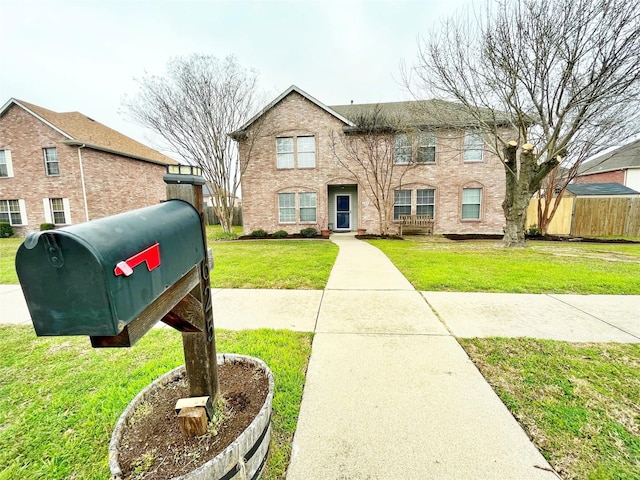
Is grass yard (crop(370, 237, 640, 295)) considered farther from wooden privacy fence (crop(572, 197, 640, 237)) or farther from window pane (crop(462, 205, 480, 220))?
wooden privacy fence (crop(572, 197, 640, 237))

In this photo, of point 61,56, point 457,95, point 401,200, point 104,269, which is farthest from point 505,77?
point 61,56

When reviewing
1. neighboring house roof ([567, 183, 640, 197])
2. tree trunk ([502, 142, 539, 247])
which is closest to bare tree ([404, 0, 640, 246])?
tree trunk ([502, 142, 539, 247])

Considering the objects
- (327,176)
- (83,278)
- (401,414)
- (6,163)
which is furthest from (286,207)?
(6,163)

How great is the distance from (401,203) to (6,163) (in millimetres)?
22658

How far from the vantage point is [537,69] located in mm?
8258

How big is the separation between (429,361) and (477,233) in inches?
538

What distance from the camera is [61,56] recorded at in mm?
10008

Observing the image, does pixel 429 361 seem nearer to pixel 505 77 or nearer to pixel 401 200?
pixel 505 77

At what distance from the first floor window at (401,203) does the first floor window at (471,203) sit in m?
2.75

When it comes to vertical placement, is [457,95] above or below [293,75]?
below

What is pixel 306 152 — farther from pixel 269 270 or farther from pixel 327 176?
pixel 269 270

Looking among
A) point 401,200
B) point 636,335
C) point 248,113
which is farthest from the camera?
point 401,200

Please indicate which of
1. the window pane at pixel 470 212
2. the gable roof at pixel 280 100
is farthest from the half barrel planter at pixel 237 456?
the window pane at pixel 470 212

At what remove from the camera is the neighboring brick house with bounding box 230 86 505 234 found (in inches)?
558
